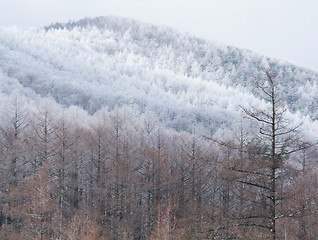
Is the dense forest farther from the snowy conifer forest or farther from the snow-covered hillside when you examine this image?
the snow-covered hillside

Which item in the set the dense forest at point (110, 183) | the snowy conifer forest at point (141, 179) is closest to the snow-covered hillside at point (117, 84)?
the snowy conifer forest at point (141, 179)

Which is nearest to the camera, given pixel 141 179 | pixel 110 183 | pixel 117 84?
pixel 110 183

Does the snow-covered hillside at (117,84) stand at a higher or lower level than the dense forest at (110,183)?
lower

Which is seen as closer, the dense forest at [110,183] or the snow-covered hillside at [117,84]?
the dense forest at [110,183]

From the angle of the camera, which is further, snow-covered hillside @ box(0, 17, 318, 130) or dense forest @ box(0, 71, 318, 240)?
snow-covered hillside @ box(0, 17, 318, 130)

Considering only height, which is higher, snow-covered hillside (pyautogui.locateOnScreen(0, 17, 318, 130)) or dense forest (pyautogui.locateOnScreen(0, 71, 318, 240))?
dense forest (pyautogui.locateOnScreen(0, 71, 318, 240))

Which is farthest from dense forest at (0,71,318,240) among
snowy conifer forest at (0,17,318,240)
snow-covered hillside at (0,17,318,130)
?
snow-covered hillside at (0,17,318,130)

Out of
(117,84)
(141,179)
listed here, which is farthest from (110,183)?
(117,84)

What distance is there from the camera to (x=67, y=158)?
3294 centimetres

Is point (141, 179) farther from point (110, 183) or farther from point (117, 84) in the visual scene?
point (117, 84)

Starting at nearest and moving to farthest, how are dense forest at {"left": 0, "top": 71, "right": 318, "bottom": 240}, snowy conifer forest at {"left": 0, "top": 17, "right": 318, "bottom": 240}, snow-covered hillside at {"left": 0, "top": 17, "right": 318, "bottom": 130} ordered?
snowy conifer forest at {"left": 0, "top": 17, "right": 318, "bottom": 240} → dense forest at {"left": 0, "top": 71, "right": 318, "bottom": 240} → snow-covered hillside at {"left": 0, "top": 17, "right": 318, "bottom": 130}

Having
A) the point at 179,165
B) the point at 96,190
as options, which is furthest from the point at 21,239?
the point at 179,165

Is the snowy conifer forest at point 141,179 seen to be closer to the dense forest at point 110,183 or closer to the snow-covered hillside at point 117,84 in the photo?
the dense forest at point 110,183

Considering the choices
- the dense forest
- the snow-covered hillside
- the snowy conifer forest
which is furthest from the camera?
the snow-covered hillside
